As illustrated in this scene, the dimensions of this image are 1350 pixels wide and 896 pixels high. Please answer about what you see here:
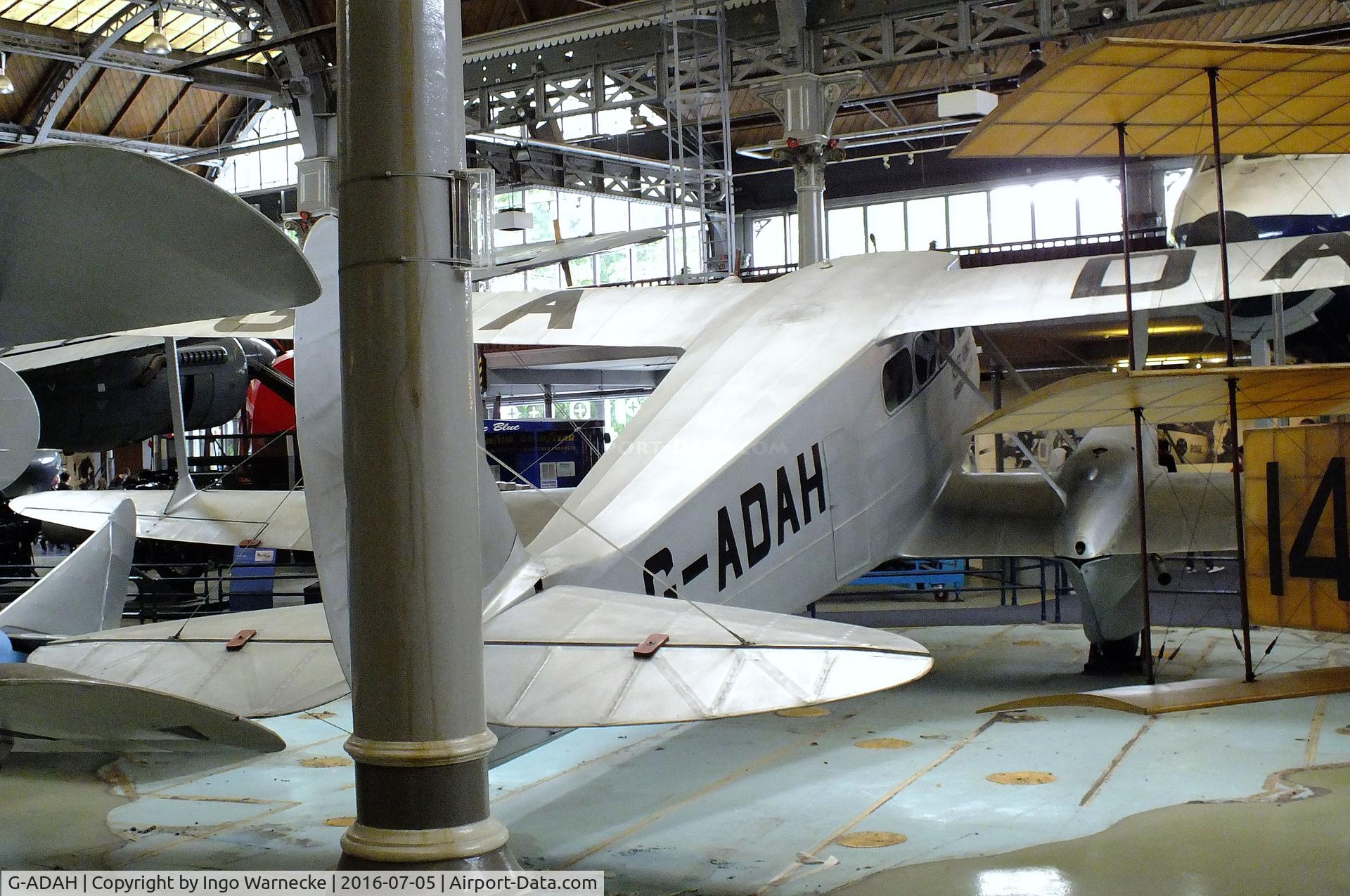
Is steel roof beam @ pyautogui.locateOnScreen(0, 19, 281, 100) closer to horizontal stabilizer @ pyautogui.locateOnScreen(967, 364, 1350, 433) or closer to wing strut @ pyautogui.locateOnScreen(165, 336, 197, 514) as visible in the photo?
wing strut @ pyautogui.locateOnScreen(165, 336, 197, 514)

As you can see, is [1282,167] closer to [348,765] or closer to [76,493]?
[348,765]

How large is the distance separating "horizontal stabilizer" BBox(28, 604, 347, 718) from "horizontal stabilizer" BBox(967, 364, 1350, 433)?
4131 millimetres

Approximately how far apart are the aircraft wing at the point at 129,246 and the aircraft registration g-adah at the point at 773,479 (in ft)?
1.63

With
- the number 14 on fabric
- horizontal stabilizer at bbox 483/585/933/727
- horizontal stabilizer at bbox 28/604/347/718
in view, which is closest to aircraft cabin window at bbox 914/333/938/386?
the number 14 on fabric

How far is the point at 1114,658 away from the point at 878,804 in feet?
13.9

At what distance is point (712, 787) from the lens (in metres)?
6.58

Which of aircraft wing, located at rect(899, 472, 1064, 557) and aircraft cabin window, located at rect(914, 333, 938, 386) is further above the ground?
aircraft cabin window, located at rect(914, 333, 938, 386)

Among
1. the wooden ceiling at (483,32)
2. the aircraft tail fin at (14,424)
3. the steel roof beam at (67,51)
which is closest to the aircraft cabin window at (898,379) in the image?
the aircraft tail fin at (14,424)

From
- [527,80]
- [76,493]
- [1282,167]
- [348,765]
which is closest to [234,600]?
[76,493]

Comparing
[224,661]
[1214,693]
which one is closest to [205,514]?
[224,661]

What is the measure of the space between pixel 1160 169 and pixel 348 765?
2870cm

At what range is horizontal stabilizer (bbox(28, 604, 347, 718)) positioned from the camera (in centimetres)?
441

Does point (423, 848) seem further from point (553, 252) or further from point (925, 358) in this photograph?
point (925, 358)

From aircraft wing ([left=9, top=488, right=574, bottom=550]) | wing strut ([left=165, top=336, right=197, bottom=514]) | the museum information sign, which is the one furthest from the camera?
wing strut ([left=165, top=336, right=197, bottom=514])
